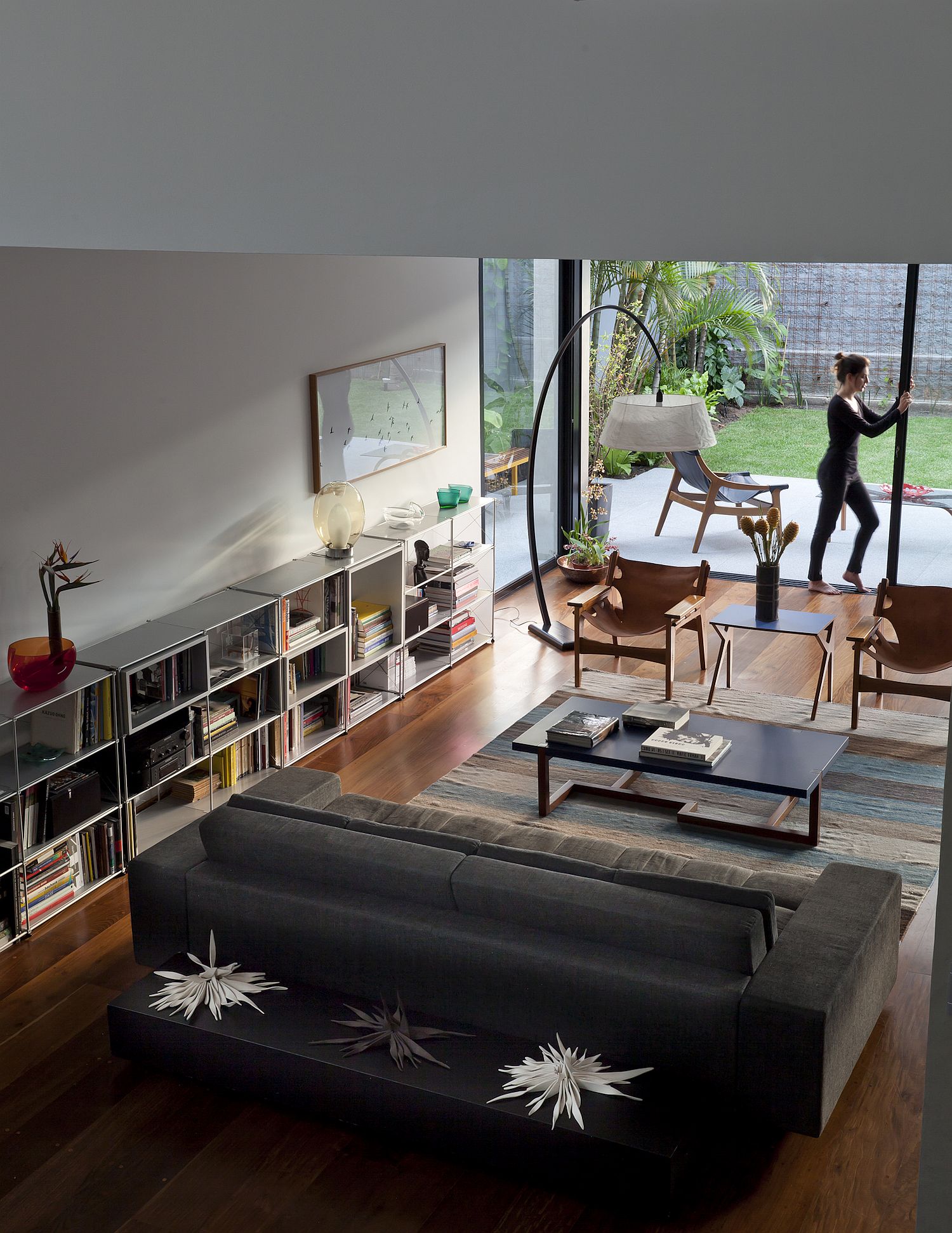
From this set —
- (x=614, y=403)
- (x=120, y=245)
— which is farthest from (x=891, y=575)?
(x=120, y=245)

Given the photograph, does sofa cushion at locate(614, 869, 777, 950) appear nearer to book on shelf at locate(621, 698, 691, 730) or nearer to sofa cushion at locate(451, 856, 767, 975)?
sofa cushion at locate(451, 856, 767, 975)

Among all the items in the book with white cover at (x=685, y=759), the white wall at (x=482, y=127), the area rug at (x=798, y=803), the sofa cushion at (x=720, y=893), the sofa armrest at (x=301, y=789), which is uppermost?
the white wall at (x=482, y=127)

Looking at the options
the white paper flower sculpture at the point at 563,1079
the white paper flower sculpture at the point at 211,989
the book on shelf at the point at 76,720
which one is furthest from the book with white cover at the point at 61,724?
the white paper flower sculpture at the point at 563,1079

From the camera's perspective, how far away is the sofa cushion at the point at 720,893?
3.75m

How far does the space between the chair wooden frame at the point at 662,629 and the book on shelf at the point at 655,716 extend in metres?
0.89

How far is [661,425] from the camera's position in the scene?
5.82m

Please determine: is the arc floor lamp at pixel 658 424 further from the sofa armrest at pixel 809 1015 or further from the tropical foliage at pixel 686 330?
the tropical foliage at pixel 686 330

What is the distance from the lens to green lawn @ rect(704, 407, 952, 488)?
8.55 meters

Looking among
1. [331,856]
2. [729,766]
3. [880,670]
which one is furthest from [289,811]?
[880,670]

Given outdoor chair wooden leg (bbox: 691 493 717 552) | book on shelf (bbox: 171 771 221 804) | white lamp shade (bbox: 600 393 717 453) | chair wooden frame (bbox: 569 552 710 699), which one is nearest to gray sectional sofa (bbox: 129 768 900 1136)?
book on shelf (bbox: 171 771 221 804)

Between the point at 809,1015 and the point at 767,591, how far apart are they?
3801mm

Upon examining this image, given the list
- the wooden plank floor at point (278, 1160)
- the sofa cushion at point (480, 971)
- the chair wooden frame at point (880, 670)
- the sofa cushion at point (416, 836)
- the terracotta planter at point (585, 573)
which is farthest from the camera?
the terracotta planter at point (585, 573)

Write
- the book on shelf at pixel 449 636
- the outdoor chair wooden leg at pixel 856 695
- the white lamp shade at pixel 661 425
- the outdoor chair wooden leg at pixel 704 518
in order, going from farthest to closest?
the outdoor chair wooden leg at pixel 704 518
the book on shelf at pixel 449 636
the outdoor chair wooden leg at pixel 856 695
the white lamp shade at pixel 661 425

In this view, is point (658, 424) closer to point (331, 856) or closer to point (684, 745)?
point (684, 745)
